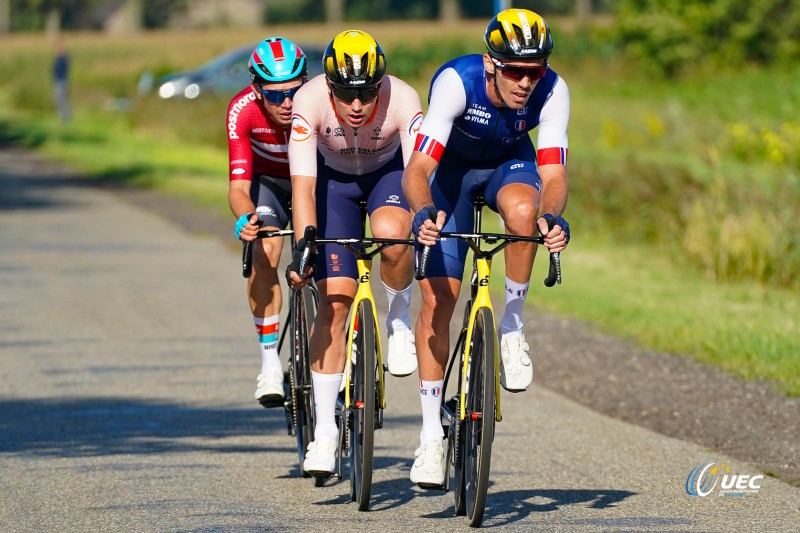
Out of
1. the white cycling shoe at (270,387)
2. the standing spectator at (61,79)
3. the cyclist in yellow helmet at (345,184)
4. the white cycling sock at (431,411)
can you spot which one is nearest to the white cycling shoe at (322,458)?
the cyclist in yellow helmet at (345,184)

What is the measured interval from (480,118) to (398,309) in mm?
944

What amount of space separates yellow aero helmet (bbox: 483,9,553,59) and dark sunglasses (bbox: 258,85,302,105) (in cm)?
141

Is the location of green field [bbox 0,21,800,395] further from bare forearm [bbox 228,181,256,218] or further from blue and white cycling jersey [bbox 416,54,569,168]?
bare forearm [bbox 228,181,256,218]

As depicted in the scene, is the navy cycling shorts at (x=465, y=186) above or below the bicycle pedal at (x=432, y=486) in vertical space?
above

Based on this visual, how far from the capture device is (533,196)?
20.2 ft

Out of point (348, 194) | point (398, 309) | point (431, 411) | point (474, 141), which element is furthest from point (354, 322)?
point (474, 141)

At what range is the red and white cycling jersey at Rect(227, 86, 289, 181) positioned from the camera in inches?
287

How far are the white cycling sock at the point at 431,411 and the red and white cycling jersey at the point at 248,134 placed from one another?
5.34 feet

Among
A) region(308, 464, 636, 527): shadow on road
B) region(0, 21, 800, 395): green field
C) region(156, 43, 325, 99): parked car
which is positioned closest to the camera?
region(308, 464, 636, 527): shadow on road

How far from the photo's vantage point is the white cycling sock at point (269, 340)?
7.43 metres

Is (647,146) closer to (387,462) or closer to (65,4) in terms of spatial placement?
(387,462)

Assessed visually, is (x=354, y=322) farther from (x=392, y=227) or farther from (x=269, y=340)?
(x=269, y=340)

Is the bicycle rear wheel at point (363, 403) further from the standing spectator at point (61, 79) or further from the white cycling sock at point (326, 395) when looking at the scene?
the standing spectator at point (61, 79)

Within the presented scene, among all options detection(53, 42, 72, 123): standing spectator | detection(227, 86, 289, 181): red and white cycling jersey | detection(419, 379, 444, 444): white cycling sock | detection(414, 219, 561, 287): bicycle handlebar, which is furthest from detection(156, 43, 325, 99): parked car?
detection(414, 219, 561, 287): bicycle handlebar
